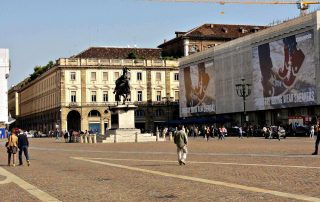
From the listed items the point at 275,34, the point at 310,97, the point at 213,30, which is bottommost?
the point at 310,97

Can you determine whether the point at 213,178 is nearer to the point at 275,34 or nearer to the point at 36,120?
the point at 275,34

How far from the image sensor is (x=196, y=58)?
102375 millimetres

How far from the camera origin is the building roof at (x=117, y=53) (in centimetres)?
12162

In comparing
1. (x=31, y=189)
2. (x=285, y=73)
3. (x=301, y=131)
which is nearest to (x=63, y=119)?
(x=285, y=73)

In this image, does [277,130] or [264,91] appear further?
[264,91]

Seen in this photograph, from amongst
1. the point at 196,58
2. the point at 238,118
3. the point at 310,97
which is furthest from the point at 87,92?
the point at 310,97

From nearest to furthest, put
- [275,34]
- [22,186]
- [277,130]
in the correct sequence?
[22,186] < [277,130] < [275,34]

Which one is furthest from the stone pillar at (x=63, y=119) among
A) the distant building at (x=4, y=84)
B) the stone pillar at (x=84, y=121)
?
the distant building at (x=4, y=84)

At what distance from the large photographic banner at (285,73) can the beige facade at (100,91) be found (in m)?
37.8

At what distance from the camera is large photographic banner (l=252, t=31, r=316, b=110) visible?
71.3m

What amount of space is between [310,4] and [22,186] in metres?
92.8

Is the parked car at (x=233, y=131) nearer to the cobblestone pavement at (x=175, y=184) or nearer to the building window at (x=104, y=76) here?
the building window at (x=104, y=76)

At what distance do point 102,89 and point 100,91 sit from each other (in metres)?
0.62

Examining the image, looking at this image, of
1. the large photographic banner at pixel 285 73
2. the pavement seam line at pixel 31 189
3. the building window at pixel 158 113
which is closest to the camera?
the pavement seam line at pixel 31 189
